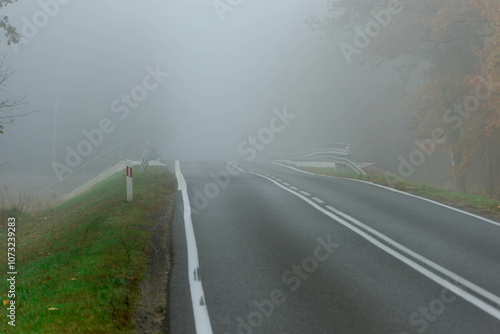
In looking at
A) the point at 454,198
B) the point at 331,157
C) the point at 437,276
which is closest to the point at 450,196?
the point at 454,198

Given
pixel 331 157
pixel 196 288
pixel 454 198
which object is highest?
pixel 331 157

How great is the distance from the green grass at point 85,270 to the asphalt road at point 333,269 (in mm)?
620

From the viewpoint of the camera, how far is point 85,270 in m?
6.77

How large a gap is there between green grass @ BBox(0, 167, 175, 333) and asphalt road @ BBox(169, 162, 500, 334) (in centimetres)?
62

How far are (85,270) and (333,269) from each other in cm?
352

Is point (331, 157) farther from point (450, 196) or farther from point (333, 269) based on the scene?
point (333, 269)

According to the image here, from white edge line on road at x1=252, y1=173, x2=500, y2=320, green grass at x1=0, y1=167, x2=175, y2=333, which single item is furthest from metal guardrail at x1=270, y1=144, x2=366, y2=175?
white edge line on road at x1=252, y1=173, x2=500, y2=320

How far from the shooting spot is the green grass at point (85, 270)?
5.03m

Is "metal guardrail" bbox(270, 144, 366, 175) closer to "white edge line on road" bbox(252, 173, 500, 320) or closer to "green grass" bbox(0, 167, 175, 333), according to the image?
"green grass" bbox(0, 167, 175, 333)

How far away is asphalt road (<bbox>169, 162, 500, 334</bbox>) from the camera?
513 cm

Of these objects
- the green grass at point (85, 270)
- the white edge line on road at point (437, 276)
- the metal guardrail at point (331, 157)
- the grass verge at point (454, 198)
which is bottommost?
the green grass at point (85, 270)

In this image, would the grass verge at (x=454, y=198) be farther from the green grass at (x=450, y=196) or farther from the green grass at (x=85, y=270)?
the green grass at (x=85, y=270)

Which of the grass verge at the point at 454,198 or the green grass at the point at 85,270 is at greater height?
the grass verge at the point at 454,198

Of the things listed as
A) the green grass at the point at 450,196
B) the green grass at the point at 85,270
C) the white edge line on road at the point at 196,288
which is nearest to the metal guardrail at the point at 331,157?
the green grass at the point at 450,196
